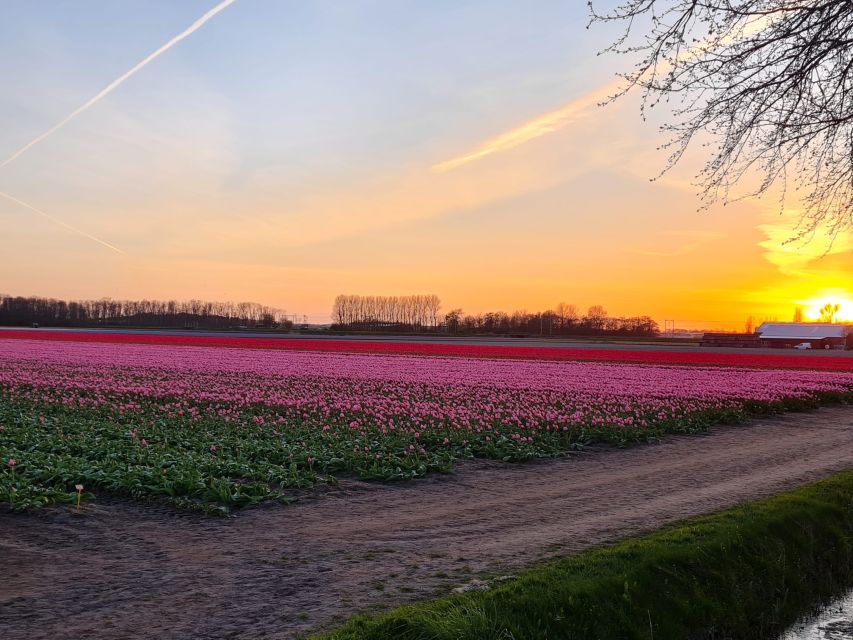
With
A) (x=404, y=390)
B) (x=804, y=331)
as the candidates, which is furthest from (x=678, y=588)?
(x=804, y=331)

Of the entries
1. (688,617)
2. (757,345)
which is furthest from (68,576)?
(757,345)

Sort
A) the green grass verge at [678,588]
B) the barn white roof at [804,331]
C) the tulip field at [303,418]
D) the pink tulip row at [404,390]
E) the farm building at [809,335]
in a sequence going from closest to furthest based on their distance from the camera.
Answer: the green grass verge at [678,588] → the tulip field at [303,418] → the pink tulip row at [404,390] → the farm building at [809,335] → the barn white roof at [804,331]

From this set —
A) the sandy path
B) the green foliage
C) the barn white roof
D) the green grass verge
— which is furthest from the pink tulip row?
the barn white roof

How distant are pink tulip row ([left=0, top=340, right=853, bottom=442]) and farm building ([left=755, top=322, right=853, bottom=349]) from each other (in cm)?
5470

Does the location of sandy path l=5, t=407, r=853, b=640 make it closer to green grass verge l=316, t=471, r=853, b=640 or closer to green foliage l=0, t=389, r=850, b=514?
green grass verge l=316, t=471, r=853, b=640

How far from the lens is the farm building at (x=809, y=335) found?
262ft

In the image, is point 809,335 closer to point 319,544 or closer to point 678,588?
point 678,588

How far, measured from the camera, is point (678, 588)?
7355mm

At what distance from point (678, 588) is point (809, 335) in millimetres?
87722

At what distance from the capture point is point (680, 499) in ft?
34.4

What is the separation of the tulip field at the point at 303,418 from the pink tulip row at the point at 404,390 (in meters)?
0.09

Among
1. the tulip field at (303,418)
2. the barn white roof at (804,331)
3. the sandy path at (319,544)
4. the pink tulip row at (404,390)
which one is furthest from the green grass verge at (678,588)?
the barn white roof at (804,331)

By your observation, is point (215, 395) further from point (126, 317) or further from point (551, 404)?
point (126, 317)

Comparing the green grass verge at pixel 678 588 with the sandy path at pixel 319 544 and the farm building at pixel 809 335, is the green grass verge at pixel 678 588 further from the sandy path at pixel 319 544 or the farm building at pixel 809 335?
the farm building at pixel 809 335
